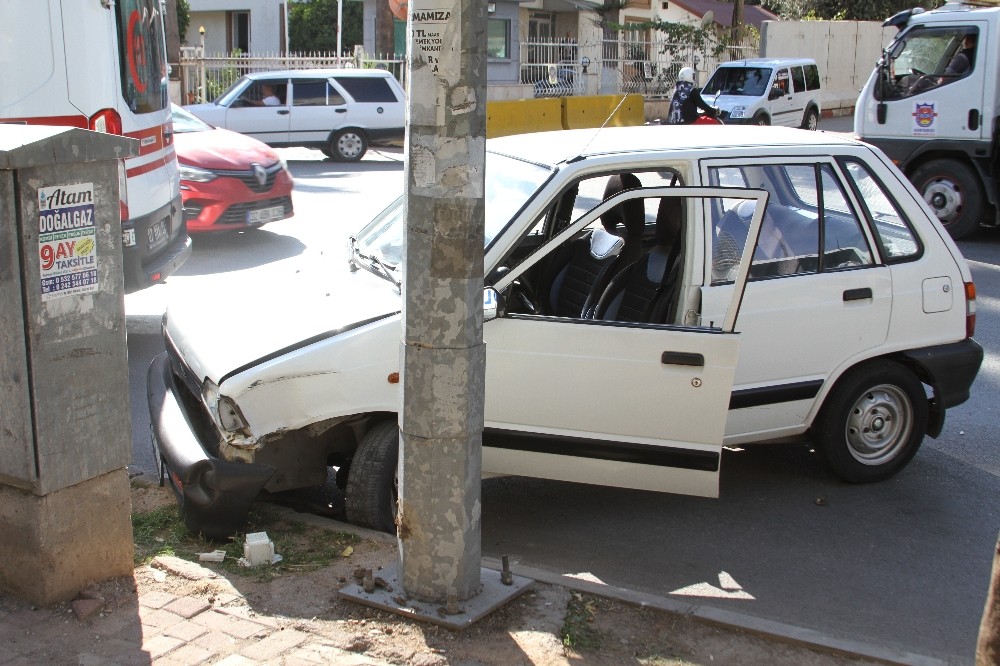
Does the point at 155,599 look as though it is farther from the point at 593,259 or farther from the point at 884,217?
the point at 884,217

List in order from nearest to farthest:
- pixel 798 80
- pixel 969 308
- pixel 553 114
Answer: pixel 969 308 < pixel 553 114 < pixel 798 80

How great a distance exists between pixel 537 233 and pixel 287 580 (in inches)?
110

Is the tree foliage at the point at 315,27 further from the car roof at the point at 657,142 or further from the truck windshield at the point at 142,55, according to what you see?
the car roof at the point at 657,142

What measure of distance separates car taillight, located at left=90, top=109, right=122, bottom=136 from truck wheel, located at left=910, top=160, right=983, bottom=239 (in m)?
9.27

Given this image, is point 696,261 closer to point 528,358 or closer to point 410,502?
point 528,358

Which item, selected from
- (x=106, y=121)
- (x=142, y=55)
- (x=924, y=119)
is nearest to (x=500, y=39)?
(x=924, y=119)

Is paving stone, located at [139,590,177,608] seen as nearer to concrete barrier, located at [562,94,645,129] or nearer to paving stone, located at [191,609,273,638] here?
paving stone, located at [191,609,273,638]

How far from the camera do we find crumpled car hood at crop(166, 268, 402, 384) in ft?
15.0

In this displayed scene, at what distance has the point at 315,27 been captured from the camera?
40.8 m

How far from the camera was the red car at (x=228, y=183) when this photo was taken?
11852 millimetres

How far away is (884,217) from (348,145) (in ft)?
51.6

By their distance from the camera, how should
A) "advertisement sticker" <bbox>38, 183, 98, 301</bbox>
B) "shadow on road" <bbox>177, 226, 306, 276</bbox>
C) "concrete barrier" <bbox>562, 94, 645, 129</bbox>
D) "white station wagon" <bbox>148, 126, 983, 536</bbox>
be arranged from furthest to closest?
"concrete barrier" <bbox>562, 94, 645, 129</bbox> → "shadow on road" <bbox>177, 226, 306, 276</bbox> → "white station wagon" <bbox>148, 126, 983, 536</bbox> → "advertisement sticker" <bbox>38, 183, 98, 301</bbox>

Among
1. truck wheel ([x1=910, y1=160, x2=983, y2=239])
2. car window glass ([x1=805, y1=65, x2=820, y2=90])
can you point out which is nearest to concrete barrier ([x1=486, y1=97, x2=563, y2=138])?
truck wheel ([x1=910, y1=160, x2=983, y2=239])

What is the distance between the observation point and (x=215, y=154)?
1205cm
